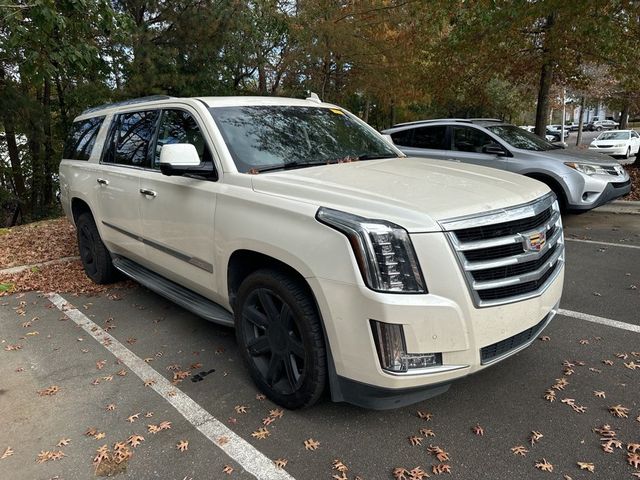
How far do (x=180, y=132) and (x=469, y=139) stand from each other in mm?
6213

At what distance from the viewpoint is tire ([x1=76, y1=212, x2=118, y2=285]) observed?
5324 mm

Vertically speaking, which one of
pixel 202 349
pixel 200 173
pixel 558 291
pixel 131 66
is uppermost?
pixel 131 66

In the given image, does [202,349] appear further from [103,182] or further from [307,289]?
[103,182]

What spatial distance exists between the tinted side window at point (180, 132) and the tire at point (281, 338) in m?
1.13

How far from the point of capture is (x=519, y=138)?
8570mm

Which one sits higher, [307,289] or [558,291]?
[307,289]

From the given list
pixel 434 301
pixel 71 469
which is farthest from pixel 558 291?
pixel 71 469

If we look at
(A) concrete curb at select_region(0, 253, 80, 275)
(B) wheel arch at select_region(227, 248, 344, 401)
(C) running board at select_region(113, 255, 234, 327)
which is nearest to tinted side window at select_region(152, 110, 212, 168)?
(B) wheel arch at select_region(227, 248, 344, 401)

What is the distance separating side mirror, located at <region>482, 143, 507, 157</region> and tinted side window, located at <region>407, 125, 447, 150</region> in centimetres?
83

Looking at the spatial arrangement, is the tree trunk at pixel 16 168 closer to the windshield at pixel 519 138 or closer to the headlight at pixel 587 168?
the windshield at pixel 519 138

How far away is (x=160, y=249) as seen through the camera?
157 inches

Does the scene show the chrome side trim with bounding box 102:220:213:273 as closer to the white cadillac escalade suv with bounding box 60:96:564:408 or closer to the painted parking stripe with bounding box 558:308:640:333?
the white cadillac escalade suv with bounding box 60:96:564:408

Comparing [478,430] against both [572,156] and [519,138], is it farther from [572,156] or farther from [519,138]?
[519,138]

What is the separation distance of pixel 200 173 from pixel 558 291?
2.43 m
